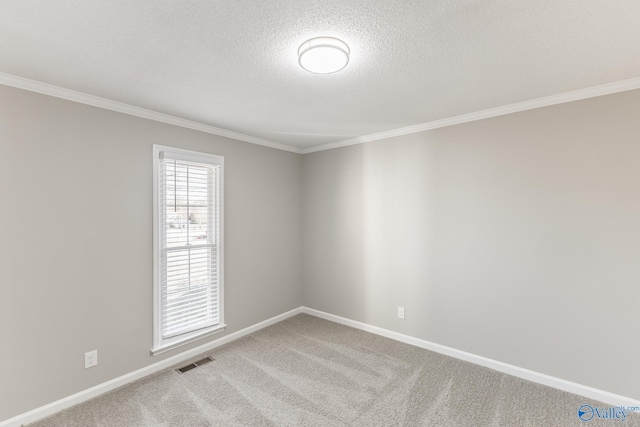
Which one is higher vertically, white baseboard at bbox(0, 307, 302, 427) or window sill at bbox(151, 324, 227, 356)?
window sill at bbox(151, 324, 227, 356)

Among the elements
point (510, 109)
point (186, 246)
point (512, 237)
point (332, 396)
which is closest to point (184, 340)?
point (186, 246)

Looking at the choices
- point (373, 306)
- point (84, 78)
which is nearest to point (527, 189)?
point (373, 306)

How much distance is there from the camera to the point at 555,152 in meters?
2.57

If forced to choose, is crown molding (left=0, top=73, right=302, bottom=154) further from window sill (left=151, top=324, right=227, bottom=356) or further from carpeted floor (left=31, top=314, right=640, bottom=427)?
carpeted floor (left=31, top=314, right=640, bottom=427)

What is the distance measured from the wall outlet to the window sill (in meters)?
0.46

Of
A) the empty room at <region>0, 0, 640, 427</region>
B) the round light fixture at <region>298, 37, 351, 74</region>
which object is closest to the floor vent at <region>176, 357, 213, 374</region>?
the empty room at <region>0, 0, 640, 427</region>

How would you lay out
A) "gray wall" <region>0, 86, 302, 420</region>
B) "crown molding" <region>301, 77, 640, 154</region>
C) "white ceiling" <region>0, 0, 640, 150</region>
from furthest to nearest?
"crown molding" <region>301, 77, 640, 154</region>, "gray wall" <region>0, 86, 302, 420</region>, "white ceiling" <region>0, 0, 640, 150</region>

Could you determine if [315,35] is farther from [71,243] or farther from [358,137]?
[71,243]

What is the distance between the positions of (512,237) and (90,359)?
12.8 ft

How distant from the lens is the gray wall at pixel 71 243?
2139mm

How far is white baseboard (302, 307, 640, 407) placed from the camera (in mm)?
2334

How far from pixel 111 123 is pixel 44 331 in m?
1.76

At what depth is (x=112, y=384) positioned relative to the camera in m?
2.57

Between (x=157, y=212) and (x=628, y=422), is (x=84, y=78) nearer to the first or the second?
(x=157, y=212)
